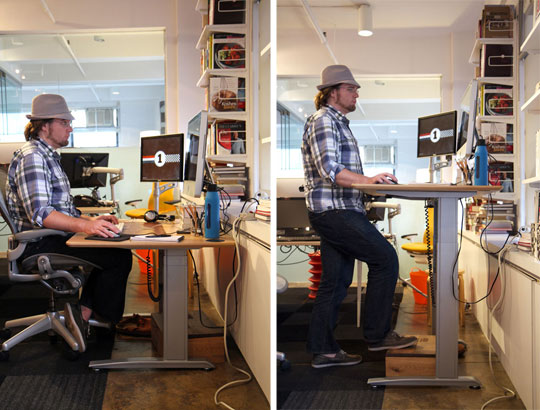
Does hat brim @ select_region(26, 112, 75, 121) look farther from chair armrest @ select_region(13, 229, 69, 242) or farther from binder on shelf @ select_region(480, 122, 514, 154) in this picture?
binder on shelf @ select_region(480, 122, 514, 154)

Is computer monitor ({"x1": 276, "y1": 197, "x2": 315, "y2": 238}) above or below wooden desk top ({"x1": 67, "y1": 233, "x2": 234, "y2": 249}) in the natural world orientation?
above

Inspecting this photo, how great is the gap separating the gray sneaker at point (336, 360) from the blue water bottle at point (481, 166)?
91 cm

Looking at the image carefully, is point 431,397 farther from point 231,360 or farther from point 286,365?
point 231,360

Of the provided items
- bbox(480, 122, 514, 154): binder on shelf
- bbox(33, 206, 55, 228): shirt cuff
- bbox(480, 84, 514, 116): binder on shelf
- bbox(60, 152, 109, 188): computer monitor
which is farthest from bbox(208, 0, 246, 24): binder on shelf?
bbox(33, 206, 55, 228): shirt cuff

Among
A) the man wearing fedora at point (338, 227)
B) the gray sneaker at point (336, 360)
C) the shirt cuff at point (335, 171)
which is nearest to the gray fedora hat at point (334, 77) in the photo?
the man wearing fedora at point (338, 227)

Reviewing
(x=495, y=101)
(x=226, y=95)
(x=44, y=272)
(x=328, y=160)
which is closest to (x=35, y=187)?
(x=44, y=272)

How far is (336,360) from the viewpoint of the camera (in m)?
2.55

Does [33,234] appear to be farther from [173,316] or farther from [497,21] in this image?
[497,21]

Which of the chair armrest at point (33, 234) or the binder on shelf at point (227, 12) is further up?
the binder on shelf at point (227, 12)

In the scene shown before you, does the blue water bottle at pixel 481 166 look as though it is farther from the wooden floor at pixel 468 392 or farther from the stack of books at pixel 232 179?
the stack of books at pixel 232 179

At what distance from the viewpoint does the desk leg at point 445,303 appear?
2.31 metres

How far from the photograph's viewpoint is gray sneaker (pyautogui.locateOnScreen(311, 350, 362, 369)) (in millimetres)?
2500

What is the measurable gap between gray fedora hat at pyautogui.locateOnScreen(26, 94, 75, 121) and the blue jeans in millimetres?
1439

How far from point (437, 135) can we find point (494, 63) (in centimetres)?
86
